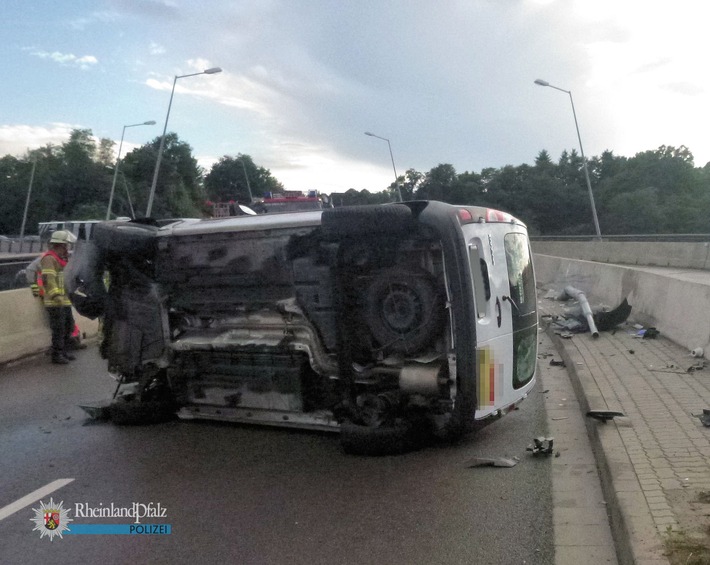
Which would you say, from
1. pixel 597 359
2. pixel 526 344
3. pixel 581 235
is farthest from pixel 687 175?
pixel 526 344

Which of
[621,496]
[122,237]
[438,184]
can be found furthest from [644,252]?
[621,496]

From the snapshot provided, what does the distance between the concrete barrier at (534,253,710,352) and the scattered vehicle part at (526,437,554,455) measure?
11.7 ft

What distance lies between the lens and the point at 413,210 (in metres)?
5.78

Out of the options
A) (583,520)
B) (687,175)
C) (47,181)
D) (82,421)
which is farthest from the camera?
(47,181)

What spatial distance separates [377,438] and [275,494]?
1068mm

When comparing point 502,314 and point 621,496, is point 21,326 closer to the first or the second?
point 502,314

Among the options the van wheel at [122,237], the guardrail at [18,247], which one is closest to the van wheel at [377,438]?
the van wheel at [122,237]

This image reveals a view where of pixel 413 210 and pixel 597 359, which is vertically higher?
pixel 413 210

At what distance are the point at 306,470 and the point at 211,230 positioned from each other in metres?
2.36

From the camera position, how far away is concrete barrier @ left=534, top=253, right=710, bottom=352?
30.0 feet

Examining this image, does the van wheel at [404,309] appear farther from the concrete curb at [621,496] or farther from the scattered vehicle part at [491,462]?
the concrete curb at [621,496]

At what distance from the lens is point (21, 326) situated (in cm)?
1230

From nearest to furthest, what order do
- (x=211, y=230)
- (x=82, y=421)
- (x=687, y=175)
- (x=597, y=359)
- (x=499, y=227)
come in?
(x=499, y=227)
(x=211, y=230)
(x=82, y=421)
(x=597, y=359)
(x=687, y=175)

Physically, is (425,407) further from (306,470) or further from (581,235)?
(581,235)
